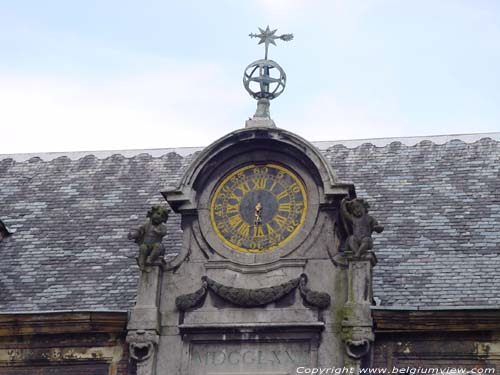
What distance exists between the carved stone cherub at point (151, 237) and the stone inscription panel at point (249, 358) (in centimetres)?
169

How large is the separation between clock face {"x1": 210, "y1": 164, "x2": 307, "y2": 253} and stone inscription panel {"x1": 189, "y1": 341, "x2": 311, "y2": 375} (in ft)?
5.53

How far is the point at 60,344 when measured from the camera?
22750mm

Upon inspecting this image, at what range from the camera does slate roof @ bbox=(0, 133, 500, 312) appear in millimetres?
23047

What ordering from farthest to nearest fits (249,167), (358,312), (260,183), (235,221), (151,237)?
(249,167) → (260,183) → (235,221) → (151,237) → (358,312)

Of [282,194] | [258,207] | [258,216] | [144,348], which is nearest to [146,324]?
[144,348]

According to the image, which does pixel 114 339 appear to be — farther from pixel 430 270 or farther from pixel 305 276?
pixel 430 270

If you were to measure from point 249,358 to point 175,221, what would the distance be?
16.1ft

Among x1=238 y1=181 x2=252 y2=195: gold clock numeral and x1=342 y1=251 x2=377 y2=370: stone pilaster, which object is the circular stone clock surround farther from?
x1=342 y1=251 x2=377 y2=370: stone pilaster

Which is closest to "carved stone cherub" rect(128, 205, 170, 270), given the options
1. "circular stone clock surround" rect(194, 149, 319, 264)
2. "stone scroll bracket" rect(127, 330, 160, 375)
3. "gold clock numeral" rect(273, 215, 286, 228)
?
"circular stone clock surround" rect(194, 149, 319, 264)

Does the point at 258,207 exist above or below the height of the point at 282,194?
below

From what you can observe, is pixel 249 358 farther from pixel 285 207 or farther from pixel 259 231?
pixel 285 207

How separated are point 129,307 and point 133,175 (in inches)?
233

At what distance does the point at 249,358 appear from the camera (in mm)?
21453

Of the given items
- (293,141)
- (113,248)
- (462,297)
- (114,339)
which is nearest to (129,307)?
(114,339)
